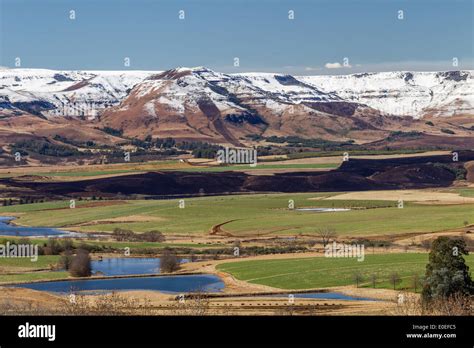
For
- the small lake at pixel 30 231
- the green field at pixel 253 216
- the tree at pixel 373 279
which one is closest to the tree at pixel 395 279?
the tree at pixel 373 279

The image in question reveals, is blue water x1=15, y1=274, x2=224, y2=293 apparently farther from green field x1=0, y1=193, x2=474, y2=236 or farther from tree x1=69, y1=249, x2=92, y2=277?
green field x1=0, y1=193, x2=474, y2=236

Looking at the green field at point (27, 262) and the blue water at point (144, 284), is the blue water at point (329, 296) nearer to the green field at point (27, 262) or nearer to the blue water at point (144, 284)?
the blue water at point (144, 284)

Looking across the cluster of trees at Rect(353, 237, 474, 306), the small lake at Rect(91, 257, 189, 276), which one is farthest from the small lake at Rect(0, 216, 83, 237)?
the cluster of trees at Rect(353, 237, 474, 306)

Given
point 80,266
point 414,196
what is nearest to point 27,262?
point 80,266

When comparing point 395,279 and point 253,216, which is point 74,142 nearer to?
point 253,216

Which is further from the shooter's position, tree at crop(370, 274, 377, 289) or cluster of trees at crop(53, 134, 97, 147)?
cluster of trees at crop(53, 134, 97, 147)

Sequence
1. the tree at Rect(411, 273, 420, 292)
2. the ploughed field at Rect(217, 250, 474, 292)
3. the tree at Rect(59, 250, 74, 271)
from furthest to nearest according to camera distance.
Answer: the tree at Rect(59, 250, 74, 271) → the ploughed field at Rect(217, 250, 474, 292) → the tree at Rect(411, 273, 420, 292)
